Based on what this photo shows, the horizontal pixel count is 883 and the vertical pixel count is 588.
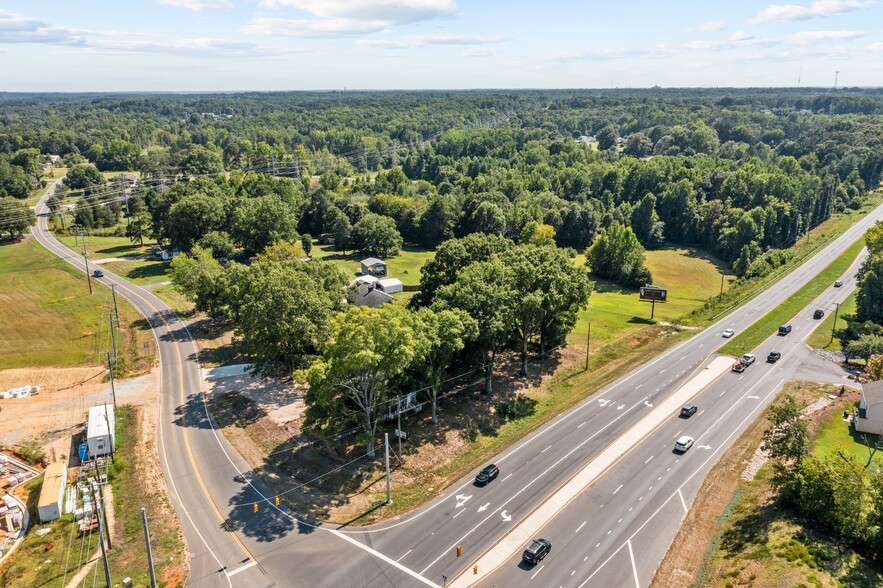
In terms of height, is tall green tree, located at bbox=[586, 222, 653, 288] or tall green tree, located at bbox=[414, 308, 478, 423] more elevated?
tall green tree, located at bbox=[414, 308, 478, 423]

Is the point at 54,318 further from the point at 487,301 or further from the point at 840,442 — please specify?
the point at 840,442

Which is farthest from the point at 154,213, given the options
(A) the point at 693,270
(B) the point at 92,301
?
(A) the point at 693,270

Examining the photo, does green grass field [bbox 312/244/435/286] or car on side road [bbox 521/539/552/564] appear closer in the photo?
car on side road [bbox 521/539/552/564]

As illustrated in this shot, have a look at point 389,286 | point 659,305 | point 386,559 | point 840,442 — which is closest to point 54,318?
point 389,286

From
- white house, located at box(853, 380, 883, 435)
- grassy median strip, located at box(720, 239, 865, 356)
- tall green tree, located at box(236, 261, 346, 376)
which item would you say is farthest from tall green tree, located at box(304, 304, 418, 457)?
grassy median strip, located at box(720, 239, 865, 356)

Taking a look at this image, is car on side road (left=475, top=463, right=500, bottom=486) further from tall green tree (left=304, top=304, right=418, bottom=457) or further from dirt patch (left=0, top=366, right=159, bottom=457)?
dirt patch (left=0, top=366, right=159, bottom=457)

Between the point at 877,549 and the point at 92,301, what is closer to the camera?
the point at 877,549

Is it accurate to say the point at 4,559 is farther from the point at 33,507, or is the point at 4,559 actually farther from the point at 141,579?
the point at 141,579
